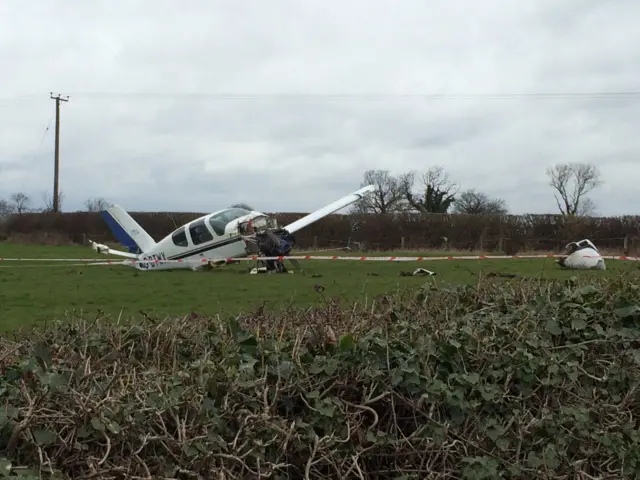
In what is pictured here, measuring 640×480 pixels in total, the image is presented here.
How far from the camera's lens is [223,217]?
19891 millimetres

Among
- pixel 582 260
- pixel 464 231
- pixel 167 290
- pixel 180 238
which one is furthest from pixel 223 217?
pixel 464 231

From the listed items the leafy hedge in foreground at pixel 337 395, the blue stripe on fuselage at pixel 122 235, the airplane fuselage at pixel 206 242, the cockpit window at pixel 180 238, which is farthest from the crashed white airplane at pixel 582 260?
the leafy hedge in foreground at pixel 337 395

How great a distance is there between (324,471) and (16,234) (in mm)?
48673

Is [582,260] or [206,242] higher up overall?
[206,242]

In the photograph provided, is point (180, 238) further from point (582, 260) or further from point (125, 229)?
point (582, 260)

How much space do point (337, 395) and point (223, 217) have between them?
56.6 ft

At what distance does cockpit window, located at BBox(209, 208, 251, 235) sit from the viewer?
19.7 meters

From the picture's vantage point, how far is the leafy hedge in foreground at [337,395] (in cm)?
246

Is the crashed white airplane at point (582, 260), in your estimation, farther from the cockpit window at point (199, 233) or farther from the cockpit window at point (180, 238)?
the cockpit window at point (180, 238)

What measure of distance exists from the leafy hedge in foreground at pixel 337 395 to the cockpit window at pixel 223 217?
16.1 metres

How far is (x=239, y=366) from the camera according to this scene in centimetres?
286

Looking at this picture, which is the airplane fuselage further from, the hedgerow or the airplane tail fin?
the hedgerow

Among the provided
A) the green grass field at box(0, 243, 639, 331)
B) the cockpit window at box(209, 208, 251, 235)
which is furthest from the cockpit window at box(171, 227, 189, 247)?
the green grass field at box(0, 243, 639, 331)

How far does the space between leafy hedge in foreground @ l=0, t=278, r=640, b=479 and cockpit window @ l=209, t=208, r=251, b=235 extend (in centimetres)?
1607
